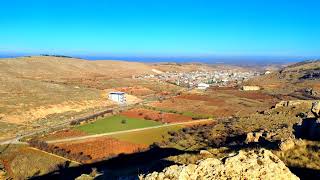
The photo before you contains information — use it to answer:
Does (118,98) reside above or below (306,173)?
below

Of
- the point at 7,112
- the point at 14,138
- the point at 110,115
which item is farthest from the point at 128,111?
the point at 14,138

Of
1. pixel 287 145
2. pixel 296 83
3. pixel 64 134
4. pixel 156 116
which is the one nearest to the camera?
pixel 287 145

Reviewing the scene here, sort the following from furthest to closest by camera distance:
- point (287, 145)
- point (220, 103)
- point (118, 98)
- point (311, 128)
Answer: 1. point (118, 98)
2. point (220, 103)
3. point (311, 128)
4. point (287, 145)

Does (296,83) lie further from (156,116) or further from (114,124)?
(114,124)

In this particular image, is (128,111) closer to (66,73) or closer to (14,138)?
(14,138)

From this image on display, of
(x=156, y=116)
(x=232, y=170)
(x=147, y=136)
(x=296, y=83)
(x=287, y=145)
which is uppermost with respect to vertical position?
(x=232, y=170)

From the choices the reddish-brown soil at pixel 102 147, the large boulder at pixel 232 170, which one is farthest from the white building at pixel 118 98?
the large boulder at pixel 232 170

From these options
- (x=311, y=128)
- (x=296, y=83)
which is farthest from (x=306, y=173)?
(x=296, y=83)
